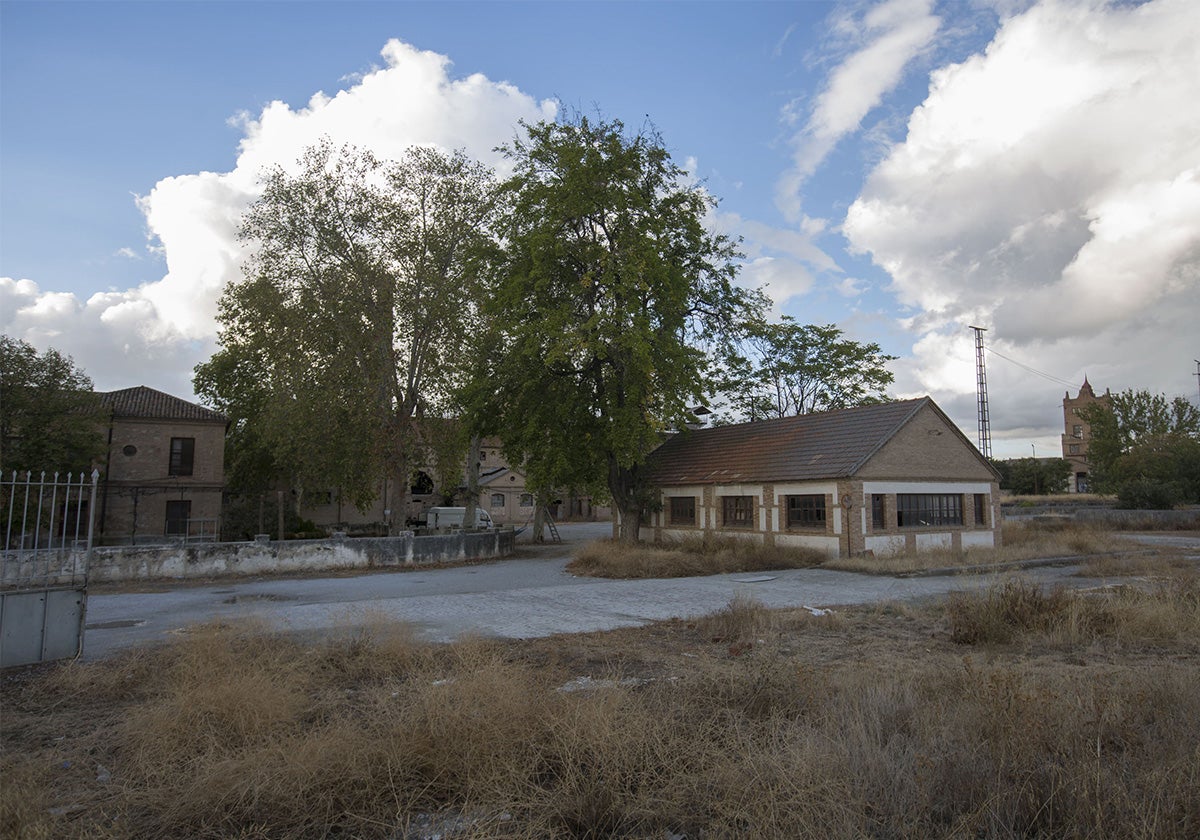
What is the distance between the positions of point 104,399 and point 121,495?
512 cm

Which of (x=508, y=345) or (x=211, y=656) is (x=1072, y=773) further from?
(x=508, y=345)

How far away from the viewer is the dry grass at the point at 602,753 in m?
3.85

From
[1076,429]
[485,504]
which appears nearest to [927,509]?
[485,504]

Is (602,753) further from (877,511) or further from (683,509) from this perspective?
(683,509)

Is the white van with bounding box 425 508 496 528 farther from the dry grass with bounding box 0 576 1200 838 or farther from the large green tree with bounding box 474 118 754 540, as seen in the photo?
the dry grass with bounding box 0 576 1200 838

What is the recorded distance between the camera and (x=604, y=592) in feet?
54.5

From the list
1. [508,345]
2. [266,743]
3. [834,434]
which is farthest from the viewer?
[508,345]

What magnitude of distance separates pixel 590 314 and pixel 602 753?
23.2 meters

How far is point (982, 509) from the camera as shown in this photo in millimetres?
26812

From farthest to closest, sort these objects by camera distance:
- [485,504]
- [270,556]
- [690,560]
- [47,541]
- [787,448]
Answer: [485,504]
[787,448]
[690,560]
[270,556]
[47,541]

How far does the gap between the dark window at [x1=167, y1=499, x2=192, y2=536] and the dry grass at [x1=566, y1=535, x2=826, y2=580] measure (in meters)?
25.2

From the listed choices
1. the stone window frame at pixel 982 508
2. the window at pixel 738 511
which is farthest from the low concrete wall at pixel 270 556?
the stone window frame at pixel 982 508

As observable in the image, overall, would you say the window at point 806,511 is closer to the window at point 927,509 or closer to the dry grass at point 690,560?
the dry grass at point 690,560

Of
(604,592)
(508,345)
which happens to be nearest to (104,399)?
(508,345)
